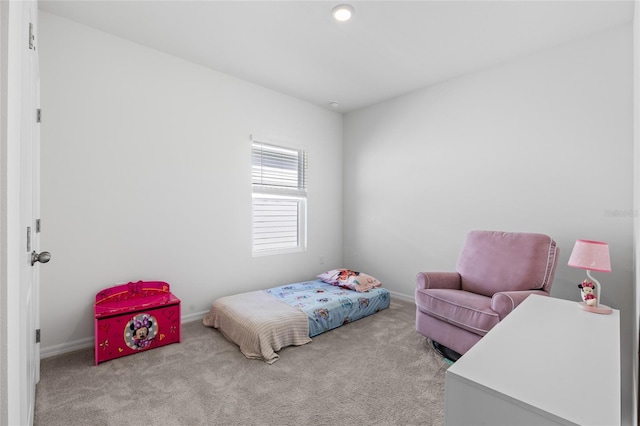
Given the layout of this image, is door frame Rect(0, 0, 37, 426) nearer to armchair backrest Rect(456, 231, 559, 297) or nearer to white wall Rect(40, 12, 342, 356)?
white wall Rect(40, 12, 342, 356)

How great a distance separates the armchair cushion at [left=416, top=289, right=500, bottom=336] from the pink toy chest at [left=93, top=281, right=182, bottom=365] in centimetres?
213

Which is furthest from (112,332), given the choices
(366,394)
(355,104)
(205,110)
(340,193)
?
(355,104)

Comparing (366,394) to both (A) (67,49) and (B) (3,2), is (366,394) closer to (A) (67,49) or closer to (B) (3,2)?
(B) (3,2)

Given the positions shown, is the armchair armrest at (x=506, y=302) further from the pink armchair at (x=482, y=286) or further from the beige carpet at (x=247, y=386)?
the beige carpet at (x=247, y=386)

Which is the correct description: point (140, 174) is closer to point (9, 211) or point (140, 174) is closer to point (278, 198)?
point (278, 198)

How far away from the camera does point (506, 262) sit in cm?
252

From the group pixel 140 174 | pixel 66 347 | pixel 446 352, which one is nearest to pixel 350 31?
pixel 140 174

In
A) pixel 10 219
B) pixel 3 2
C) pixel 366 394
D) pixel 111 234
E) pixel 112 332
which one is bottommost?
pixel 366 394

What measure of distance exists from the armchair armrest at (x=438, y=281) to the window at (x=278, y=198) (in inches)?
74.4

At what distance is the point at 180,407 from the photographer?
70.2 inches

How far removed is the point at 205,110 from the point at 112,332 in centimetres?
222

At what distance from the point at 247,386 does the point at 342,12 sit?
2751 millimetres

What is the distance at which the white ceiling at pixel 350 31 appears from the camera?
7.36ft

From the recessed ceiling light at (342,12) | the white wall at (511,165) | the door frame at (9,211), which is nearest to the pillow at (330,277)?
the white wall at (511,165)
